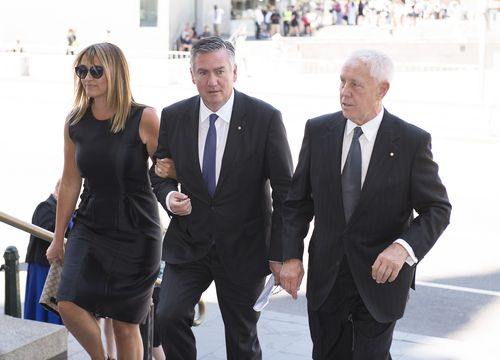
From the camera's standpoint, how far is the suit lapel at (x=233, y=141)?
4.79m

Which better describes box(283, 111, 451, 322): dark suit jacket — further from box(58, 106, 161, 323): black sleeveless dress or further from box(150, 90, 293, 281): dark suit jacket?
box(58, 106, 161, 323): black sleeveless dress

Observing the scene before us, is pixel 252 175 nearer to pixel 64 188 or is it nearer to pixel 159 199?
pixel 159 199

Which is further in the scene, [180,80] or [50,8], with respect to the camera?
[50,8]

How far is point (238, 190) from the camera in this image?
15.7 ft

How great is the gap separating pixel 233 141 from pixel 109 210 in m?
0.84

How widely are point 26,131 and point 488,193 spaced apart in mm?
11986

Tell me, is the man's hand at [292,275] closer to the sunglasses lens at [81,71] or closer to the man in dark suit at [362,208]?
the man in dark suit at [362,208]

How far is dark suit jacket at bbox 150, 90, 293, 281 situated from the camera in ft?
15.7

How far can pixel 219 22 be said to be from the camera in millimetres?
53438

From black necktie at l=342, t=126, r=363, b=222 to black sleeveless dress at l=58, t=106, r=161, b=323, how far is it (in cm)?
133

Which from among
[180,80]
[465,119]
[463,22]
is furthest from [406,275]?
[463,22]

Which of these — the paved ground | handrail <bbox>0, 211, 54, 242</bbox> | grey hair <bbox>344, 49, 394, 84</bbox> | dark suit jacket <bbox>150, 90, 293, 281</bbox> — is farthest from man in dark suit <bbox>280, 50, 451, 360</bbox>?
the paved ground

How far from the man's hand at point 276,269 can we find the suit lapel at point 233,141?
0.47 m

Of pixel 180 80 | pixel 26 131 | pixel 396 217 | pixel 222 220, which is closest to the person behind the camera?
pixel 396 217
